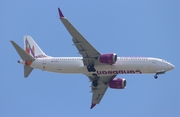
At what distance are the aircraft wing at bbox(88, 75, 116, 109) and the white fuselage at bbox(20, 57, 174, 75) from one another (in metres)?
6.83

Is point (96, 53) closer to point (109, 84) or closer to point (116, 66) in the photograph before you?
point (116, 66)

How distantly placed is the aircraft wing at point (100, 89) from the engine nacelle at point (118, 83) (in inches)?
41.9

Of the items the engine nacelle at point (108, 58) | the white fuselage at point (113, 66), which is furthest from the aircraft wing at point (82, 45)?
the white fuselage at point (113, 66)

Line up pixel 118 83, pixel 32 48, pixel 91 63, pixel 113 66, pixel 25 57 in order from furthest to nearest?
pixel 32 48
pixel 118 83
pixel 25 57
pixel 91 63
pixel 113 66

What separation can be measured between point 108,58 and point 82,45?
515 cm

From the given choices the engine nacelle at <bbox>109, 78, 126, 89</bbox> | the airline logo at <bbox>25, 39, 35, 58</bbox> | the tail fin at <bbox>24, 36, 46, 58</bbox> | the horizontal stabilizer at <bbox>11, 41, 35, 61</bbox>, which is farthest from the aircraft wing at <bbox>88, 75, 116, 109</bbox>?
the horizontal stabilizer at <bbox>11, 41, 35, 61</bbox>

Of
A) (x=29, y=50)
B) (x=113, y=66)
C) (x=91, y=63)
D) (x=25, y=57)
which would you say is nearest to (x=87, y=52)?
(x=91, y=63)

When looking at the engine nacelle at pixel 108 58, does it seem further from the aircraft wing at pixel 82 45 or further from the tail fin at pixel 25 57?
the tail fin at pixel 25 57

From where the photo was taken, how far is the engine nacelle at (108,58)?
80606 millimetres

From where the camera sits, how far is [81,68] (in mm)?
84375

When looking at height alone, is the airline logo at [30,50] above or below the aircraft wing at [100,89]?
above

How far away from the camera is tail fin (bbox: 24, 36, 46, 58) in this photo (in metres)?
89.6

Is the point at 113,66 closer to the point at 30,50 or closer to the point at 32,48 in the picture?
the point at 32,48

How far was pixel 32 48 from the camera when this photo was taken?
91.2 m
